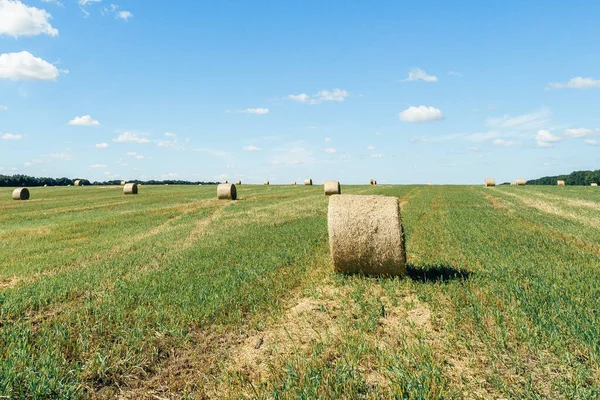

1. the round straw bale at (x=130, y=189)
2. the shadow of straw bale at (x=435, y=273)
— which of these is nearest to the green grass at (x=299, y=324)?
the shadow of straw bale at (x=435, y=273)

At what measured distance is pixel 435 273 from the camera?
8984mm

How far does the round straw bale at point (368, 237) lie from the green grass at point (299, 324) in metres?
0.39

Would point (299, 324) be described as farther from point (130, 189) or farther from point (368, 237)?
point (130, 189)

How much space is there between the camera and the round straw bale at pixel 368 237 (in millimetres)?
8695

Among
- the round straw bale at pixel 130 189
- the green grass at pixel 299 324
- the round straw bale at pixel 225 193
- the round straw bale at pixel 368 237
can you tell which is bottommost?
the green grass at pixel 299 324

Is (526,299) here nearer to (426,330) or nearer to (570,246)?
(426,330)

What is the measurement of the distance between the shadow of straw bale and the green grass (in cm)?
7

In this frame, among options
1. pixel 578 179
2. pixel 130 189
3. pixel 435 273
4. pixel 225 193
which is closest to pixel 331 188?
pixel 225 193

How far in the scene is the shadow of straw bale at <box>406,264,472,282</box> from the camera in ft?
27.7

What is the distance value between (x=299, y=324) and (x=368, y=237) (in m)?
3.27

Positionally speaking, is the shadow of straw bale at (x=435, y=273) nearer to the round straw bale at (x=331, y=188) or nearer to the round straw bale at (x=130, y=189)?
the round straw bale at (x=331, y=188)

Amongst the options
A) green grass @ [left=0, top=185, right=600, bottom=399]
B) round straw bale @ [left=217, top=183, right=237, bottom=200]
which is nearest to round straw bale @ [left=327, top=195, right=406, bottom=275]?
green grass @ [left=0, top=185, right=600, bottom=399]

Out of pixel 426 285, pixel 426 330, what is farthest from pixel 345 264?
pixel 426 330

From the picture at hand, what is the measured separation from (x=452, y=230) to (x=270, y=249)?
7645 millimetres
